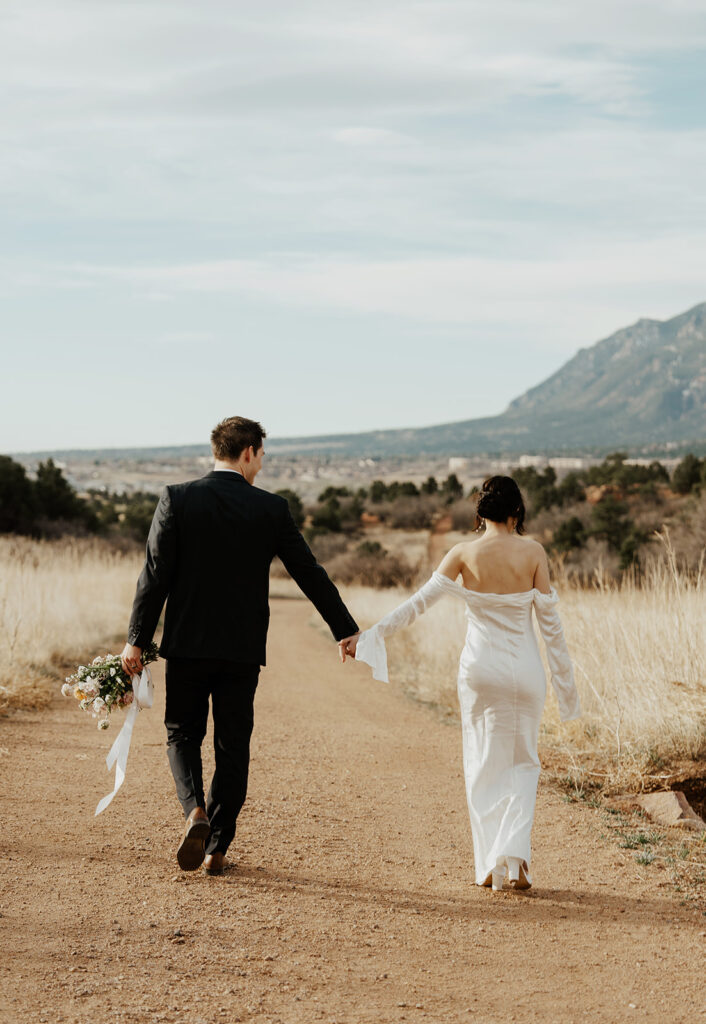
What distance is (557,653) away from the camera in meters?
6.11

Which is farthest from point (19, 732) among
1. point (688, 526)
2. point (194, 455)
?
point (194, 455)

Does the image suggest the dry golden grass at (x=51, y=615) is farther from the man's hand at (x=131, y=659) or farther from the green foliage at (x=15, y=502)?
the green foliage at (x=15, y=502)

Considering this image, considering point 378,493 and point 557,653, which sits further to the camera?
point 378,493

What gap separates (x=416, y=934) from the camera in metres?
5.01

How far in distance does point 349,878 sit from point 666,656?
4.36m

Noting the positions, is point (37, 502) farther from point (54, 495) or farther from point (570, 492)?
point (570, 492)

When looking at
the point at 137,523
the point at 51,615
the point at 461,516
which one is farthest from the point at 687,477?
the point at 51,615

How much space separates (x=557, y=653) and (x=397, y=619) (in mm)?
936

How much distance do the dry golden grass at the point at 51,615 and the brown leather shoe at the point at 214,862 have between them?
547 cm

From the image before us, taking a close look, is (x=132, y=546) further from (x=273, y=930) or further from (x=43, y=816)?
(x=273, y=930)

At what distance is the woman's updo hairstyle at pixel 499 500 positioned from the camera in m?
5.84

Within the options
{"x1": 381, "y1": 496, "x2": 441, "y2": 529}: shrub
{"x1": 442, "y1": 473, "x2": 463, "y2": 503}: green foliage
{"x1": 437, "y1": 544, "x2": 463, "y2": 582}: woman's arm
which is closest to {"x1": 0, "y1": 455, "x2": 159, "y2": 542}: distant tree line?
{"x1": 381, "y1": 496, "x2": 441, "y2": 529}: shrub

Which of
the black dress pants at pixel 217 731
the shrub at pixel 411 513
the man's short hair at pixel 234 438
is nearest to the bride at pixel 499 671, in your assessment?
the black dress pants at pixel 217 731

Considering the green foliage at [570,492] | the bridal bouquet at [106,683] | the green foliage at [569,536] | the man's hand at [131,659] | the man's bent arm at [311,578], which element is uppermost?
the man's bent arm at [311,578]
